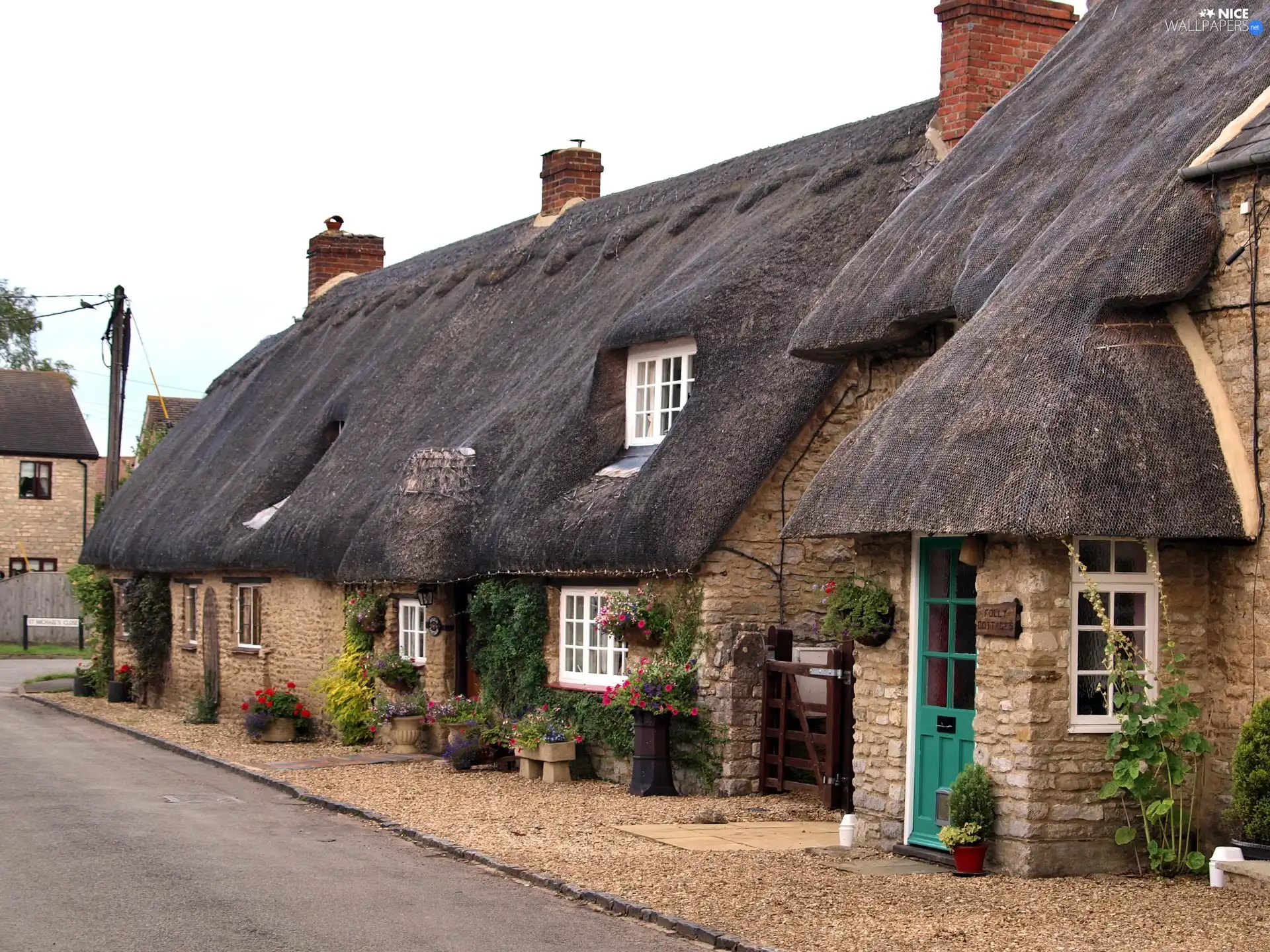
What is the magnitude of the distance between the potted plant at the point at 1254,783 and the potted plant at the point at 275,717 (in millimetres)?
13303

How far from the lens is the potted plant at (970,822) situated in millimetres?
10320

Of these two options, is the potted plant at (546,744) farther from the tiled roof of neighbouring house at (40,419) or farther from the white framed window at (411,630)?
the tiled roof of neighbouring house at (40,419)

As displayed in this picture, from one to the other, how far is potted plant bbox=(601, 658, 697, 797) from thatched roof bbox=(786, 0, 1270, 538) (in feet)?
10.5

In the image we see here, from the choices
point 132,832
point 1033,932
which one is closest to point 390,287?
point 132,832

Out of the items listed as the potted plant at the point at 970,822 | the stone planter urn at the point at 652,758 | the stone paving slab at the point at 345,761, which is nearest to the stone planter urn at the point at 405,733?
the stone paving slab at the point at 345,761

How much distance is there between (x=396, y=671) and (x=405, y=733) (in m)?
0.72

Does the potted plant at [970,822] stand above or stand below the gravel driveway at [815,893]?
above

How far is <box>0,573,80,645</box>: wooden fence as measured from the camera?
153 feet

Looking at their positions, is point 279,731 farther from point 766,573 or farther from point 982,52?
point 982,52

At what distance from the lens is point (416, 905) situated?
982 cm

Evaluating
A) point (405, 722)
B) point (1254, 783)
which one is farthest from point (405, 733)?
point (1254, 783)

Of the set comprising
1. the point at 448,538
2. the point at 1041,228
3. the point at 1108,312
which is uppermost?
the point at 1041,228

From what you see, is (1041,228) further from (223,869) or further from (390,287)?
(390,287)

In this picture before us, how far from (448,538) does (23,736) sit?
777 cm
